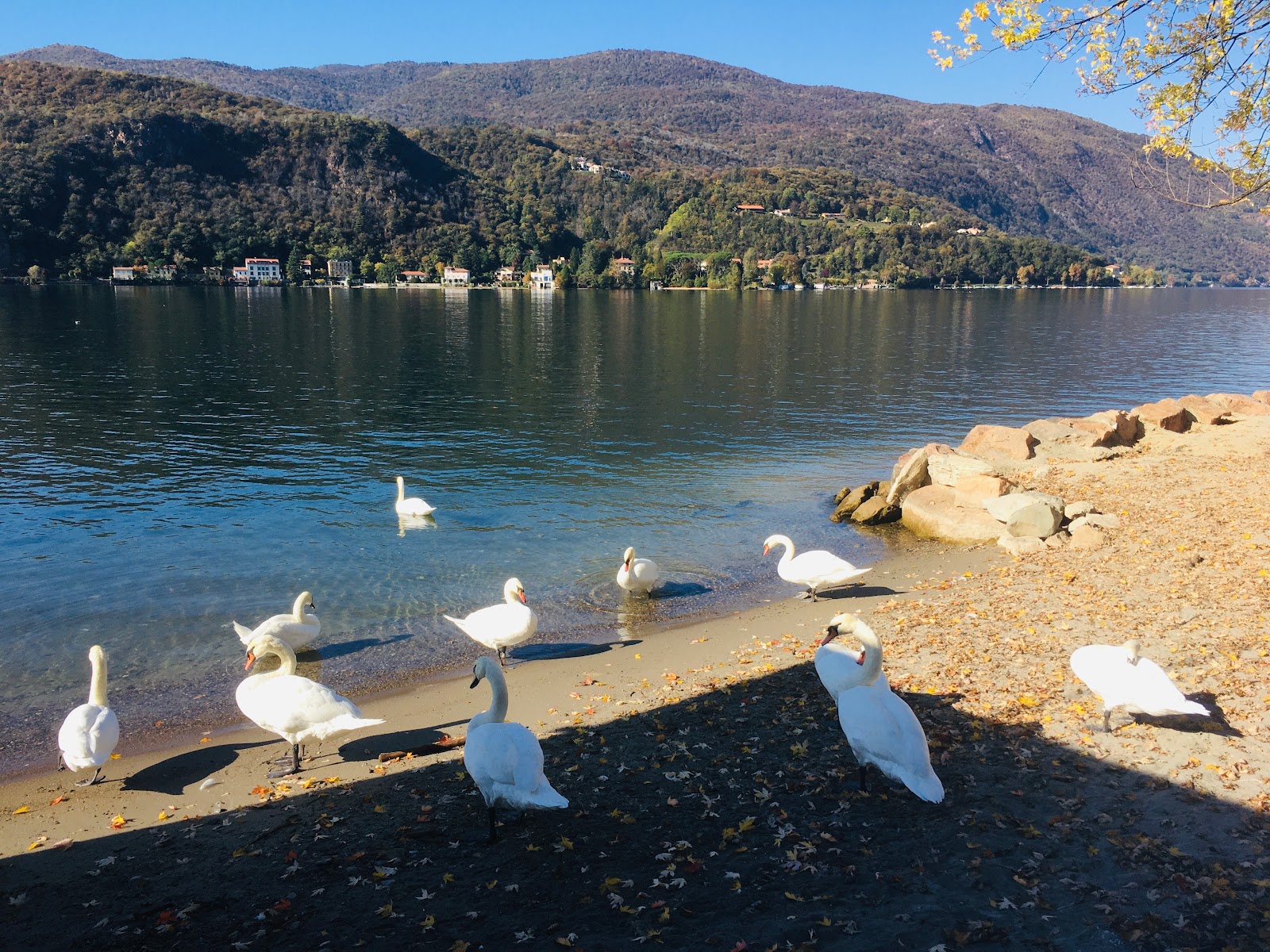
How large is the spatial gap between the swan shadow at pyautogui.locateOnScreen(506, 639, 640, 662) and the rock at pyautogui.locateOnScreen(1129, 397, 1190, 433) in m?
18.7

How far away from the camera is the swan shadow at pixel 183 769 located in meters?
7.81

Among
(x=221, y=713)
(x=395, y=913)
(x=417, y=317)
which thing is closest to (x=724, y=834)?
(x=395, y=913)

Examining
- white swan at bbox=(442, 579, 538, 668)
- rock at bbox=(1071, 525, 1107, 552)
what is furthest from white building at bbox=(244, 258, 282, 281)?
rock at bbox=(1071, 525, 1107, 552)

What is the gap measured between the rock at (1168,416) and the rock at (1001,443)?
390cm

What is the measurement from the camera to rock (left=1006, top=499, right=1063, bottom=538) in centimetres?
1417

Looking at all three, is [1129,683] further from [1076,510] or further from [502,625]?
[1076,510]

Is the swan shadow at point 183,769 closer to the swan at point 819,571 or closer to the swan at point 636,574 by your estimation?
the swan at point 636,574

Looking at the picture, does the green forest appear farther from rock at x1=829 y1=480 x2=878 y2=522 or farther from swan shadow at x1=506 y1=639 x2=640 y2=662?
swan shadow at x1=506 y1=639 x2=640 y2=662

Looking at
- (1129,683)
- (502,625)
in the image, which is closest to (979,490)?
(1129,683)

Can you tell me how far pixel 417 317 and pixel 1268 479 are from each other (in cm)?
7821

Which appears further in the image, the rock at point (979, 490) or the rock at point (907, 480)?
the rock at point (907, 480)

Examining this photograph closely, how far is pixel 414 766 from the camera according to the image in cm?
783

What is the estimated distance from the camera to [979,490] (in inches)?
651

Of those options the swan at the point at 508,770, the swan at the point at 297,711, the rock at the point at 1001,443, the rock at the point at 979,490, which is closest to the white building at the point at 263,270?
the rock at the point at 1001,443
